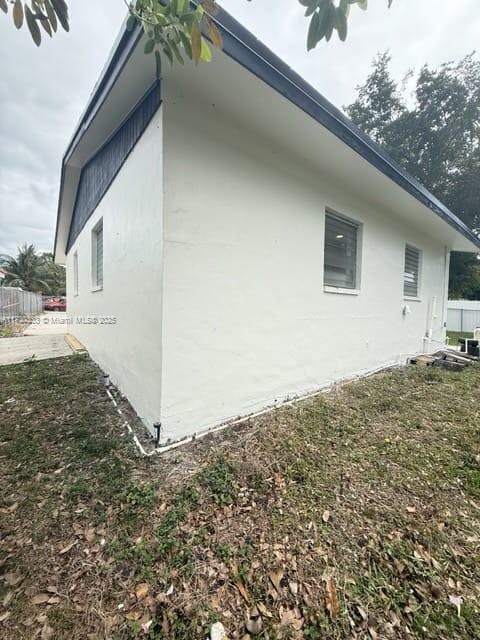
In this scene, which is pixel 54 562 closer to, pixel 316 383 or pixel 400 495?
pixel 400 495

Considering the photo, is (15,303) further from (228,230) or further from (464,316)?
(464,316)

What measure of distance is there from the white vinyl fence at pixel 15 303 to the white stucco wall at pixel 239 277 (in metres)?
13.9

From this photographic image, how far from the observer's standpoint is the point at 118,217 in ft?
11.7

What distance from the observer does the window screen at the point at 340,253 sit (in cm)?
397

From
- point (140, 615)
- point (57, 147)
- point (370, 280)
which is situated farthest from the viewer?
point (57, 147)

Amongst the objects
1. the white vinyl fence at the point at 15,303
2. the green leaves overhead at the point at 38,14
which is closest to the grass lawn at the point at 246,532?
the green leaves overhead at the point at 38,14

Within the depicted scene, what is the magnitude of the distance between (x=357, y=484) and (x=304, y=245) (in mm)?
2639

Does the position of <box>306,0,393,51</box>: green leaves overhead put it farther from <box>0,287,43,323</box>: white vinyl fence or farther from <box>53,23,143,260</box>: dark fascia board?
<box>0,287,43,323</box>: white vinyl fence

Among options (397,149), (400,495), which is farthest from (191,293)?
(397,149)

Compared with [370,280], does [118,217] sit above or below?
above

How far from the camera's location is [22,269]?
23984mm

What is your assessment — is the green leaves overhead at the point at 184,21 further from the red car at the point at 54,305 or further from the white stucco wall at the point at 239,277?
the red car at the point at 54,305

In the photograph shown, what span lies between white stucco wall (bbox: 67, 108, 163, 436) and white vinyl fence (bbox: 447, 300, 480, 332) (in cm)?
1600

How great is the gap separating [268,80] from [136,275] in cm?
214
